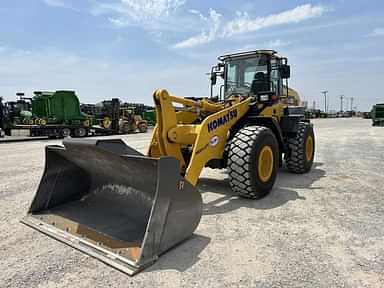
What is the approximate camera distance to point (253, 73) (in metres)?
5.89

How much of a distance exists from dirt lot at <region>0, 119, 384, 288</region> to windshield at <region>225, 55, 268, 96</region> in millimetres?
2130

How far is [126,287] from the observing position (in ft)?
7.57

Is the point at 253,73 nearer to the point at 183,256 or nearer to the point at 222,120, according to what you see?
the point at 222,120

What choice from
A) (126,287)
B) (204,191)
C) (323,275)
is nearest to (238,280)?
(323,275)

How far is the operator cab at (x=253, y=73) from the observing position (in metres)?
5.79

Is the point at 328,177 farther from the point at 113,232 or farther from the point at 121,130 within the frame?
the point at 121,130

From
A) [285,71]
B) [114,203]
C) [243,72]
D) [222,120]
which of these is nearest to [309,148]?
[285,71]

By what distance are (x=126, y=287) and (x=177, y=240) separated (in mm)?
770

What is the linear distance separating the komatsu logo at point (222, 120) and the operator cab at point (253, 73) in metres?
1.06

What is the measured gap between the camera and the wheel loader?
2.81 meters

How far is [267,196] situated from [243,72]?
255 cm

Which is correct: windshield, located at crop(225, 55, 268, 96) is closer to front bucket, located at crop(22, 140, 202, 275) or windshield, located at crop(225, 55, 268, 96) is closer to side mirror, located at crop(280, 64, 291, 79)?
side mirror, located at crop(280, 64, 291, 79)

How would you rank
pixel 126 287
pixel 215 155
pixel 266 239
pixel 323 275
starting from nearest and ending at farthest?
pixel 126 287 < pixel 323 275 < pixel 266 239 < pixel 215 155

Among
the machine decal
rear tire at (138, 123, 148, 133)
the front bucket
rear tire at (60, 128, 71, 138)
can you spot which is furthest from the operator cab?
rear tire at (138, 123, 148, 133)
